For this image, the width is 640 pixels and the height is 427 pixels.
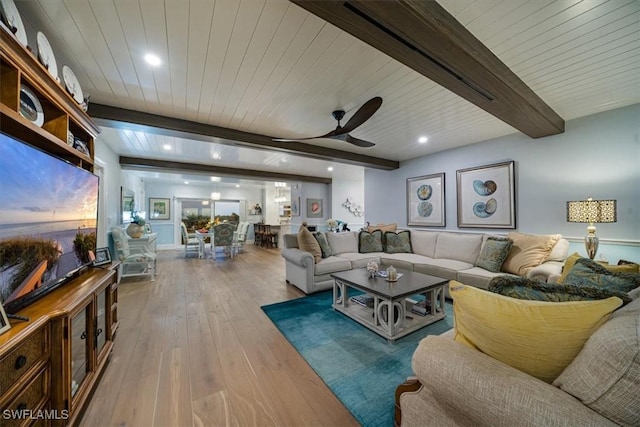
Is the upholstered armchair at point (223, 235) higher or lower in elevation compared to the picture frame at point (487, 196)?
lower

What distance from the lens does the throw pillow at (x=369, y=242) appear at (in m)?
4.54

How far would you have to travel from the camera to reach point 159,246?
8445mm

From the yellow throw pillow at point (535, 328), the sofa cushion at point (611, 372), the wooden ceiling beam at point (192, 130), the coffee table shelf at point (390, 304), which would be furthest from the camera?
the wooden ceiling beam at point (192, 130)

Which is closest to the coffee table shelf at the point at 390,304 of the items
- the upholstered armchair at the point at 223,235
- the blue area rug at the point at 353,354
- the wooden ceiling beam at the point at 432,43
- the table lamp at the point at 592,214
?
the blue area rug at the point at 353,354

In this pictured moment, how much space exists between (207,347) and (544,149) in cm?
488

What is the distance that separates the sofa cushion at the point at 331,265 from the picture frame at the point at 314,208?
4476 mm

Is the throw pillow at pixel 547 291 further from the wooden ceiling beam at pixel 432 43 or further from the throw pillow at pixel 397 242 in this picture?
the throw pillow at pixel 397 242

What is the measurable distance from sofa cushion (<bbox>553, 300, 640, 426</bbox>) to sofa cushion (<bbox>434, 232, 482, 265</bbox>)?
10.5 ft

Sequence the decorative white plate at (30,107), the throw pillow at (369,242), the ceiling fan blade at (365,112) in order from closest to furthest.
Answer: the decorative white plate at (30,107)
the ceiling fan blade at (365,112)
the throw pillow at (369,242)

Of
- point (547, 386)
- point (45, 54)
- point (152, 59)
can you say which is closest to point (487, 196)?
point (547, 386)

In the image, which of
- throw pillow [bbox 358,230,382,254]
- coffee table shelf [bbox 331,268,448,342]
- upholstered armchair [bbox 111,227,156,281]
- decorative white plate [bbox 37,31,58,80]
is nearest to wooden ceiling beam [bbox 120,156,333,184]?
upholstered armchair [bbox 111,227,156,281]

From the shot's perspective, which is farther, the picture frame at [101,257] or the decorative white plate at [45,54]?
the picture frame at [101,257]

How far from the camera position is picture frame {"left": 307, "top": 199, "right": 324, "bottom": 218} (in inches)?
330

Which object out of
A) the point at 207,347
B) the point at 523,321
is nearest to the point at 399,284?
the point at 523,321
